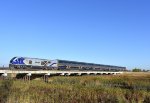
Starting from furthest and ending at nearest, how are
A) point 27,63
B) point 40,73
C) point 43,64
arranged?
point 43,64 → point 27,63 → point 40,73

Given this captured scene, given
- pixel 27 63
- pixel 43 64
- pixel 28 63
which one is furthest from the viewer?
pixel 43 64

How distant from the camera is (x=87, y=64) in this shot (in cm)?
12925

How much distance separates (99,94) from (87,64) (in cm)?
9171

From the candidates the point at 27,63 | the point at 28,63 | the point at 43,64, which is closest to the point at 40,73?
the point at 27,63

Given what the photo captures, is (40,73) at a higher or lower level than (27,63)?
lower

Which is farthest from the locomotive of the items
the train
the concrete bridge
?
the concrete bridge

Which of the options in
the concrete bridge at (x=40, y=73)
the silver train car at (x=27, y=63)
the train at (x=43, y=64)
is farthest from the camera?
the train at (x=43, y=64)

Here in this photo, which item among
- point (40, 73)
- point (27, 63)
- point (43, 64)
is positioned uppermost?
point (27, 63)

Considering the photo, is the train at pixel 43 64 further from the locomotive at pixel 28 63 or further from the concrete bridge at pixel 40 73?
the concrete bridge at pixel 40 73

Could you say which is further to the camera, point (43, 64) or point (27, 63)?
point (43, 64)

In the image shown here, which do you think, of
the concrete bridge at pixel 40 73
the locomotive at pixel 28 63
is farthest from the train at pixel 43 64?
the concrete bridge at pixel 40 73

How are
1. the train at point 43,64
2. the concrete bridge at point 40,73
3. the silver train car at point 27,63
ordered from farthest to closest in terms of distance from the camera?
the train at point 43,64 < the silver train car at point 27,63 < the concrete bridge at point 40,73

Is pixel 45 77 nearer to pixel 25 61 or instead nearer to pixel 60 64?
pixel 25 61

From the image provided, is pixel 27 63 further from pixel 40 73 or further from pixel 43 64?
pixel 43 64
